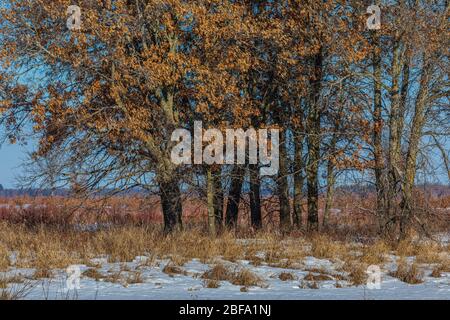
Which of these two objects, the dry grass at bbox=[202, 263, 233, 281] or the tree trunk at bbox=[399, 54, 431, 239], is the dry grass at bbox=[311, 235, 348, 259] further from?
the dry grass at bbox=[202, 263, 233, 281]

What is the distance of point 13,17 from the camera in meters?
14.8

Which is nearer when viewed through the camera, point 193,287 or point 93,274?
point 193,287

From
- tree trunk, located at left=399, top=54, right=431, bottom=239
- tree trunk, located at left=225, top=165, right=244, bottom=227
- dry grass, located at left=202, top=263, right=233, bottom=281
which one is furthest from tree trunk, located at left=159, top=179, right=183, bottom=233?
tree trunk, located at left=399, top=54, right=431, bottom=239

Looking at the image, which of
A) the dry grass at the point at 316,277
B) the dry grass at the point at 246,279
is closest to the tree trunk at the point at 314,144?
the dry grass at the point at 316,277

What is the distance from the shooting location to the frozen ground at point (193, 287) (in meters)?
7.89

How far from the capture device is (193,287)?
8.64m

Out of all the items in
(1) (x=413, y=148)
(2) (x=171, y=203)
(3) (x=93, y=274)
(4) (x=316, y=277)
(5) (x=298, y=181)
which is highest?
(1) (x=413, y=148)

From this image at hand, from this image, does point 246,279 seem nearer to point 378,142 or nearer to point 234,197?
point 378,142

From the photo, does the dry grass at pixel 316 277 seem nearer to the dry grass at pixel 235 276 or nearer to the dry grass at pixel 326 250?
the dry grass at pixel 235 276

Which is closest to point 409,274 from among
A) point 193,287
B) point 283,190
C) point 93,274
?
point 193,287

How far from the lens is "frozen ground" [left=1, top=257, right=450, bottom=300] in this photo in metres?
7.89

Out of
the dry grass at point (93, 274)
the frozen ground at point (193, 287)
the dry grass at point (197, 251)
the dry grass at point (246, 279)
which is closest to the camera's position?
the frozen ground at point (193, 287)

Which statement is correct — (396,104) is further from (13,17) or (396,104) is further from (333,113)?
(13,17)

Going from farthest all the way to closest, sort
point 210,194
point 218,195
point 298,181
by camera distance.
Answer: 1. point 298,181
2. point 218,195
3. point 210,194
